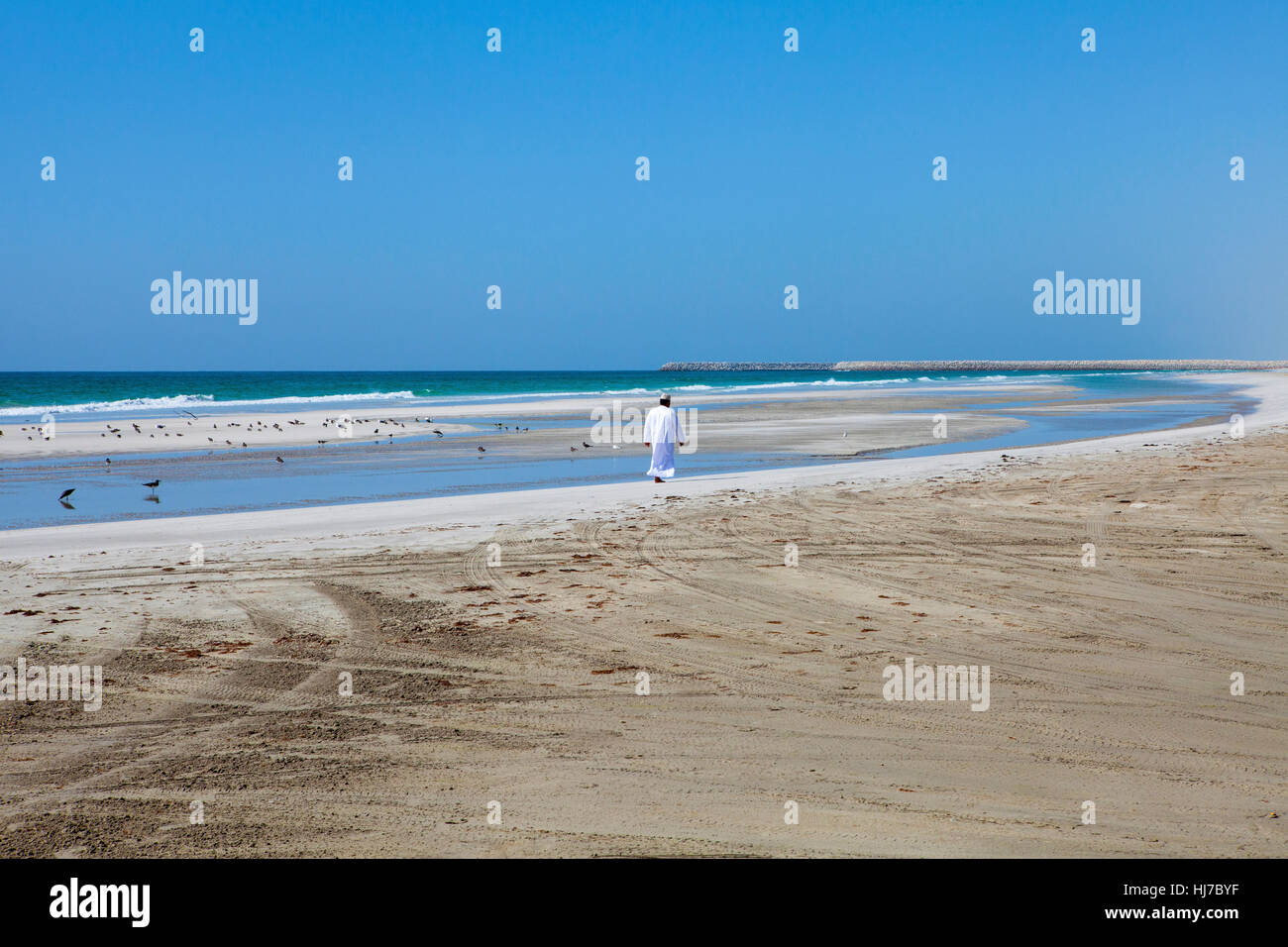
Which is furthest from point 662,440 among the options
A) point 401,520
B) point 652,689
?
point 652,689

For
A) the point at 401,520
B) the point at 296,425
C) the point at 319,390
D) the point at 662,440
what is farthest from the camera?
the point at 319,390

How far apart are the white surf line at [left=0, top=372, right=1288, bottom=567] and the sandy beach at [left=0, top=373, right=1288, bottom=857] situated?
0.41 ft

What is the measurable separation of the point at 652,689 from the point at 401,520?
734 cm

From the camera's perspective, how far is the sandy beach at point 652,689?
4.05m

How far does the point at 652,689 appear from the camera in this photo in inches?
232

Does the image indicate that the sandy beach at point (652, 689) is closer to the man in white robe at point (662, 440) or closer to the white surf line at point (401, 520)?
the white surf line at point (401, 520)

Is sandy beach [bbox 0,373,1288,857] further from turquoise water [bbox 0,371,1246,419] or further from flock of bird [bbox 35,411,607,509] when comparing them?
turquoise water [bbox 0,371,1246,419]

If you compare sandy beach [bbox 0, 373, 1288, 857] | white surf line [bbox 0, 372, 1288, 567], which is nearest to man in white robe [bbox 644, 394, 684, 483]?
white surf line [bbox 0, 372, 1288, 567]

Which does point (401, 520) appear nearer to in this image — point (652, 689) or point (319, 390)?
point (652, 689)

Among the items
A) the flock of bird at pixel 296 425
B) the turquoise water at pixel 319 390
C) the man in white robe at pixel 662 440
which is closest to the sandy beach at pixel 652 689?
the man in white robe at pixel 662 440

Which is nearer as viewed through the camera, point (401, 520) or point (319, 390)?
Result: point (401, 520)

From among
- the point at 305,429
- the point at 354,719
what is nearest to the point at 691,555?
the point at 354,719
